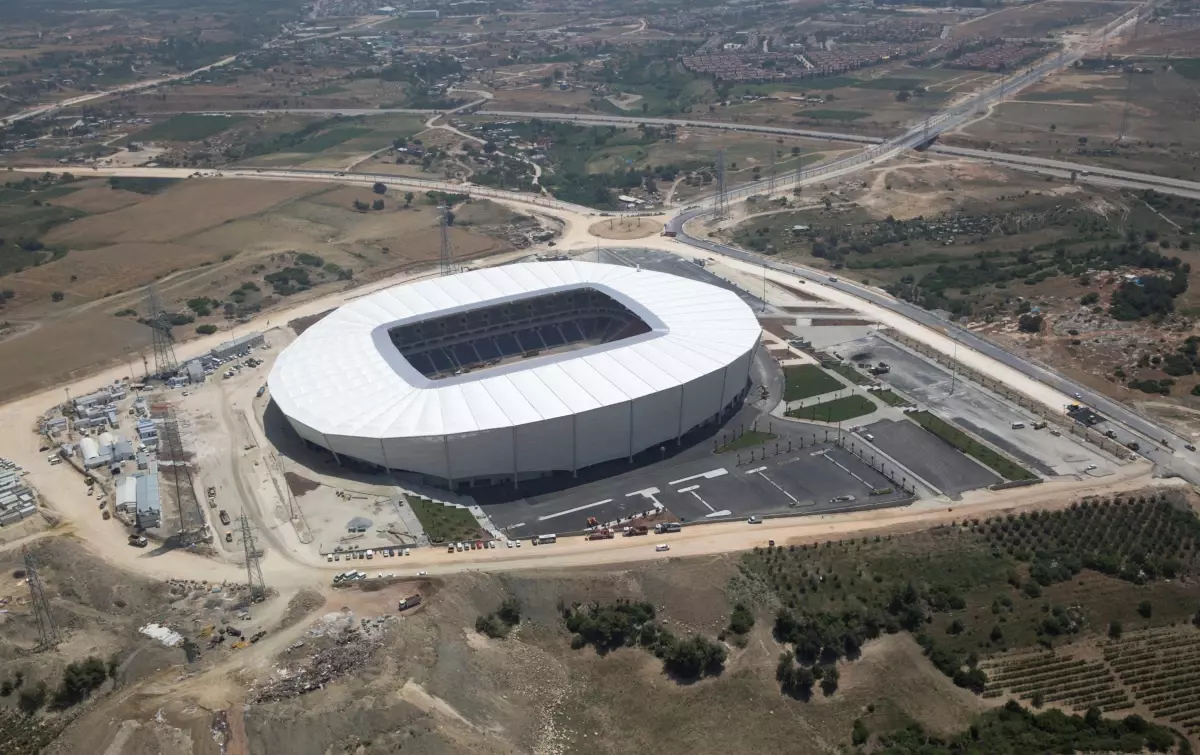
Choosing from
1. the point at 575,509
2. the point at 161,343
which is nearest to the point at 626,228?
the point at 161,343

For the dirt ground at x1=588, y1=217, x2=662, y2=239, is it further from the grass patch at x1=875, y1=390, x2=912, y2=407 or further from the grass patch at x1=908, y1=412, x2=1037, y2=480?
the grass patch at x1=908, y1=412, x2=1037, y2=480

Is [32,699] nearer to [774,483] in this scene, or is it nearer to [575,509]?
[575,509]

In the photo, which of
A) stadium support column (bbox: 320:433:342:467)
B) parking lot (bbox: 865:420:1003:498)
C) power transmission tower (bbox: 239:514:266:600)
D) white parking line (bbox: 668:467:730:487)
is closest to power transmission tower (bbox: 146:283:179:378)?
stadium support column (bbox: 320:433:342:467)

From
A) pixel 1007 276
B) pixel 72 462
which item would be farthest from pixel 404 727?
pixel 1007 276

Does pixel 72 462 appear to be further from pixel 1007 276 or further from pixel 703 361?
pixel 1007 276

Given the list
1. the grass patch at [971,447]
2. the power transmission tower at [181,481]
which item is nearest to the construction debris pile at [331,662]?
the power transmission tower at [181,481]

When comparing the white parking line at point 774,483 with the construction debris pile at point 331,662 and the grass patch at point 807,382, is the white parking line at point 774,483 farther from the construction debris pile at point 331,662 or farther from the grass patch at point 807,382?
the construction debris pile at point 331,662
